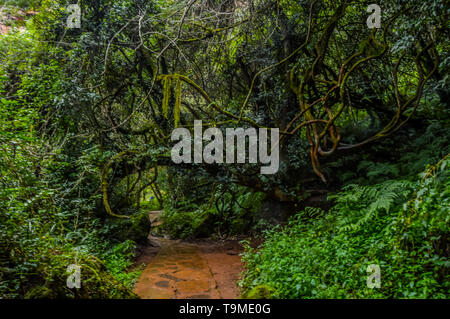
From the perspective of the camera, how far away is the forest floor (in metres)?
4.60

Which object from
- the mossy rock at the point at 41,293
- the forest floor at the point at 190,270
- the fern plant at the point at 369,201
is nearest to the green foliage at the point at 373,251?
the fern plant at the point at 369,201

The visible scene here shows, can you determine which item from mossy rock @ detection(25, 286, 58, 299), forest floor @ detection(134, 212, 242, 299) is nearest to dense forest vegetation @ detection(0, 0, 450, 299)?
mossy rock @ detection(25, 286, 58, 299)

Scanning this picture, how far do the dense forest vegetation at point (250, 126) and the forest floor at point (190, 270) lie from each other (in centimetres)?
38

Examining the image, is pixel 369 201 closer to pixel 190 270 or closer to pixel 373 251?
pixel 373 251

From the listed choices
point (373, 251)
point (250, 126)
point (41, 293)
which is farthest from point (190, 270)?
point (373, 251)

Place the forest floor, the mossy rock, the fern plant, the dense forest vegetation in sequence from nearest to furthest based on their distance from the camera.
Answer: the mossy rock < the dense forest vegetation < the fern plant < the forest floor

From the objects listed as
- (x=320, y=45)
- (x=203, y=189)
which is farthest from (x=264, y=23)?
(x=203, y=189)

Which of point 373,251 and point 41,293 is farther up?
point 373,251

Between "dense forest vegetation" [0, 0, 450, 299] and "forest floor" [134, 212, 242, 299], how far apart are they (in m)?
0.38

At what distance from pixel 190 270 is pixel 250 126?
11.7 feet

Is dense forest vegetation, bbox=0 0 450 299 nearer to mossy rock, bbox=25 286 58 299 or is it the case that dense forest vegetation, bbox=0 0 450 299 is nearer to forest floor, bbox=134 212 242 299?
mossy rock, bbox=25 286 58 299

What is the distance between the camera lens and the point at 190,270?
5.91 m
